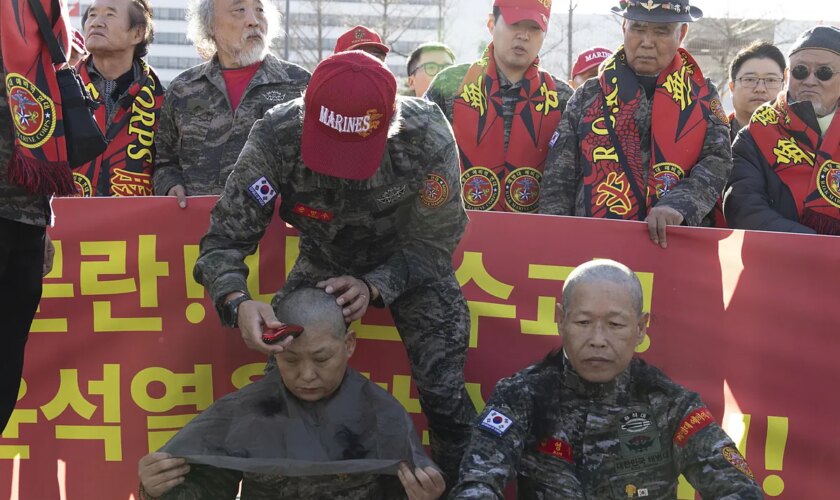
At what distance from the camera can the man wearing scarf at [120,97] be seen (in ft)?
17.0

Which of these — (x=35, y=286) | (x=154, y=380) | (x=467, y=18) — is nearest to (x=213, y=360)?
(x=154, y=380)

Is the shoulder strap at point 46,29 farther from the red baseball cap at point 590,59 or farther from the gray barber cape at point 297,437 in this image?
the red baseball cap at point 590,59

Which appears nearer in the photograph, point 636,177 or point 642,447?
point 642,447

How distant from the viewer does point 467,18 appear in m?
59.5

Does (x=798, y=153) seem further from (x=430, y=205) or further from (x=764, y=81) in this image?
(x=430, y=205)

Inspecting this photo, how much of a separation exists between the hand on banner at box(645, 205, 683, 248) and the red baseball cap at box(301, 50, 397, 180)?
1.48 m

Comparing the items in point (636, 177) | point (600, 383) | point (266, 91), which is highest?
point (266, 91)

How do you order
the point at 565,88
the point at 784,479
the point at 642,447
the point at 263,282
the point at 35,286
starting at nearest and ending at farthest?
1. the point at 642,447
2. the point at 35,286
3. the point at 784,479
4. the point at 263,282
5. the point at 565,88

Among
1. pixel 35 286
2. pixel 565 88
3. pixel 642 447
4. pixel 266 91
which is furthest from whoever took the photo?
pixel 565 88

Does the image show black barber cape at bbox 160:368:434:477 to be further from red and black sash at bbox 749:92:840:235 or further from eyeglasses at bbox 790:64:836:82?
eyeglasses at bbox 790:64:836:82

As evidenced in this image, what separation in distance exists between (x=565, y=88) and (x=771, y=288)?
161 cm

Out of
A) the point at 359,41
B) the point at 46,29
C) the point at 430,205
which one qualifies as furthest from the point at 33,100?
the point at 359,41

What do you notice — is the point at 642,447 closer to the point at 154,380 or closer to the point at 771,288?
the point at 771,288

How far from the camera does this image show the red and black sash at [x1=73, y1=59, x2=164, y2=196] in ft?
16.9
